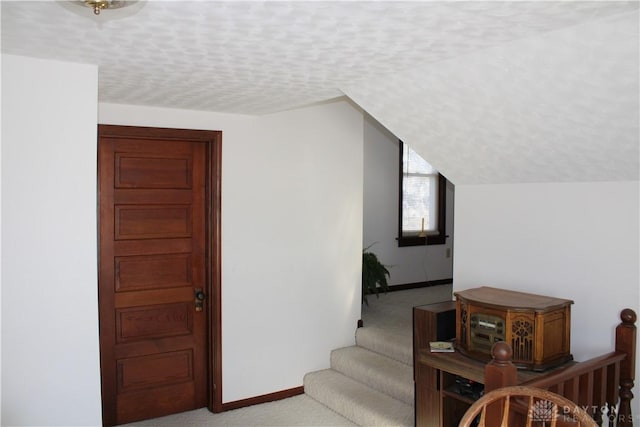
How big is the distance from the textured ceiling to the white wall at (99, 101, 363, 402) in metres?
1.13

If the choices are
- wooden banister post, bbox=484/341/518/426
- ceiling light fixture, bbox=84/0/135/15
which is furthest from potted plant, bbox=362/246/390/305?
ceiling light fixture, bbox=84/0/135/15

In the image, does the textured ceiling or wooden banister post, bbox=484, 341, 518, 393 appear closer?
the textured ceiling

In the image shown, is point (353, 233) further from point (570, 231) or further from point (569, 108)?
point (569, 108)

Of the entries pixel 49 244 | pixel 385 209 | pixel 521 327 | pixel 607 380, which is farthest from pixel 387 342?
pixel 49 244

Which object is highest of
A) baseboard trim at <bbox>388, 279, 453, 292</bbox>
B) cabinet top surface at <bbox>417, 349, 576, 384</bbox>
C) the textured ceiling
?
the textured ceiling

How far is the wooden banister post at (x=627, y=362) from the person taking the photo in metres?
2.54

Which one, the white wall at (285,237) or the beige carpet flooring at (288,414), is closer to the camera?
the beige carpet flooring at (288,414)

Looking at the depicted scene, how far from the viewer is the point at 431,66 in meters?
2.53

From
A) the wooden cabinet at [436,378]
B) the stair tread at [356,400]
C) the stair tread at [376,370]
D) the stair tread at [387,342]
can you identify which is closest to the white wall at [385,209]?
the stair tread at [387,342]

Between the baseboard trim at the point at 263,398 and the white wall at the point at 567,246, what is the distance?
5.60 feet

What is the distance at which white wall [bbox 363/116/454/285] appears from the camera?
19.5 ft

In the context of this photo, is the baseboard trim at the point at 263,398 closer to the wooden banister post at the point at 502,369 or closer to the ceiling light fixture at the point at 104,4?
the wooden banister post at the point at 502,369

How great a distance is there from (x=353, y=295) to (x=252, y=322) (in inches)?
38.4

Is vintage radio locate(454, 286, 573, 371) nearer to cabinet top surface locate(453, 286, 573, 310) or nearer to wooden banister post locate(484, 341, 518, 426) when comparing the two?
cabinet top surface locate(453, 286, 573, 310)
